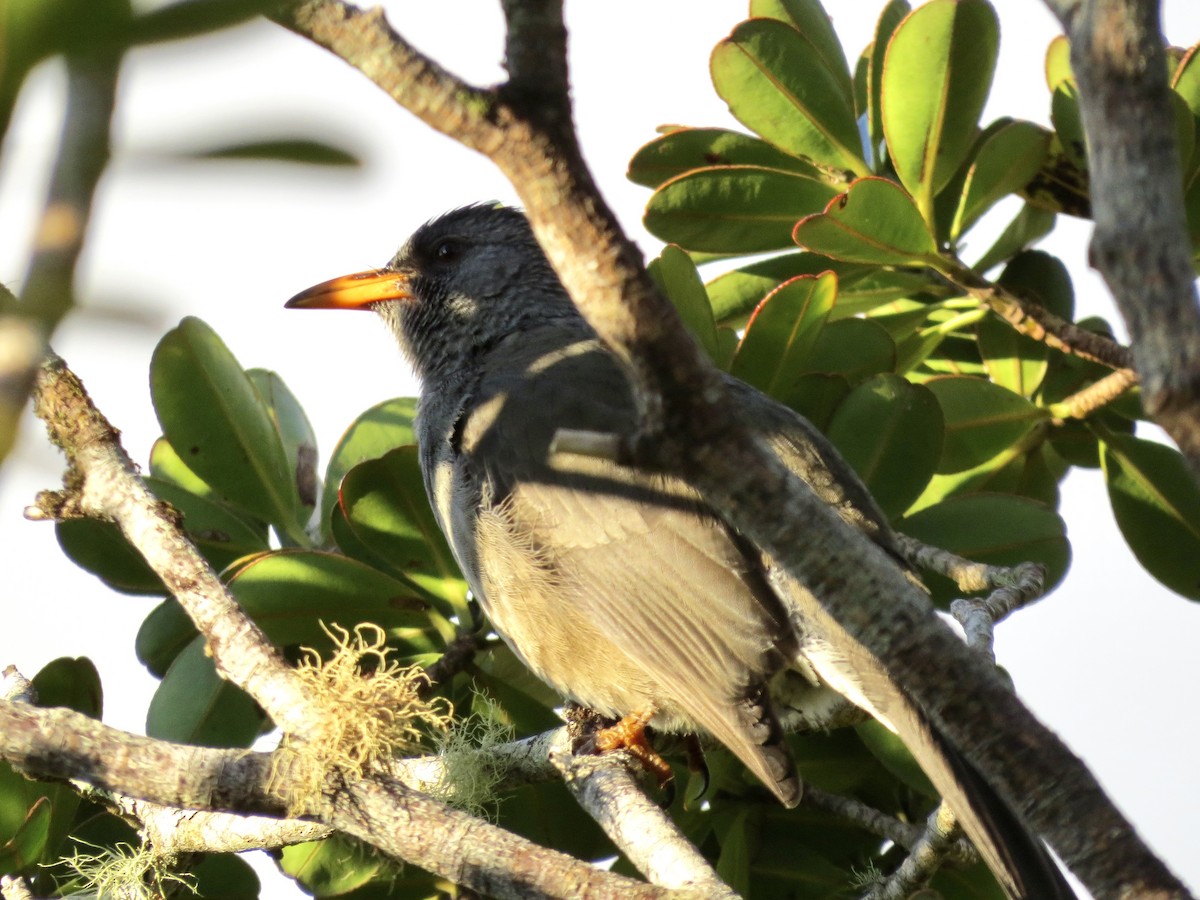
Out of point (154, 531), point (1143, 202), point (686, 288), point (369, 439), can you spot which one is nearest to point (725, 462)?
point (1143, 202)

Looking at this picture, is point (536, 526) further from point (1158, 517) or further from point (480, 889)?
point (1158, 517)

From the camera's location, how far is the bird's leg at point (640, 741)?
353cm

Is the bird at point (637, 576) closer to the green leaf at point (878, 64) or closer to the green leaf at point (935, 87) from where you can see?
the green leaf at point (935, 87)

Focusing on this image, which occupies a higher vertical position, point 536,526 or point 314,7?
point 314,7

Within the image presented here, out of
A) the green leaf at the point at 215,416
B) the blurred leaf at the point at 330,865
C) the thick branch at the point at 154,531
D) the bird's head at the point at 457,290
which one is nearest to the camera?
the thick branch at the point at 154,531

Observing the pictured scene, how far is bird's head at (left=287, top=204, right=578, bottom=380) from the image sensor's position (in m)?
4.75

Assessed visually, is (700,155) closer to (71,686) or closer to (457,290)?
(457,290)

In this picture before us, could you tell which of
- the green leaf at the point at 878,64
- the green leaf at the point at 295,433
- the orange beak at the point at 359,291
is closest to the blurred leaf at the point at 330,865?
the green leaf at the point at 295,433

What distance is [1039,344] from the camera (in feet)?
12.7

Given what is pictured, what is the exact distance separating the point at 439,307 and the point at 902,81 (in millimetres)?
2098

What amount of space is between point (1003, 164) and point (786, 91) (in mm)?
653

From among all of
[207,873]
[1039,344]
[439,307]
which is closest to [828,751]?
[1039,344]

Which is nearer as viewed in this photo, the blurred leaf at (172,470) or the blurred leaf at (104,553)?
the blurred leaf at (104,553)

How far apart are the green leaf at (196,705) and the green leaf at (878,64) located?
2.49m
